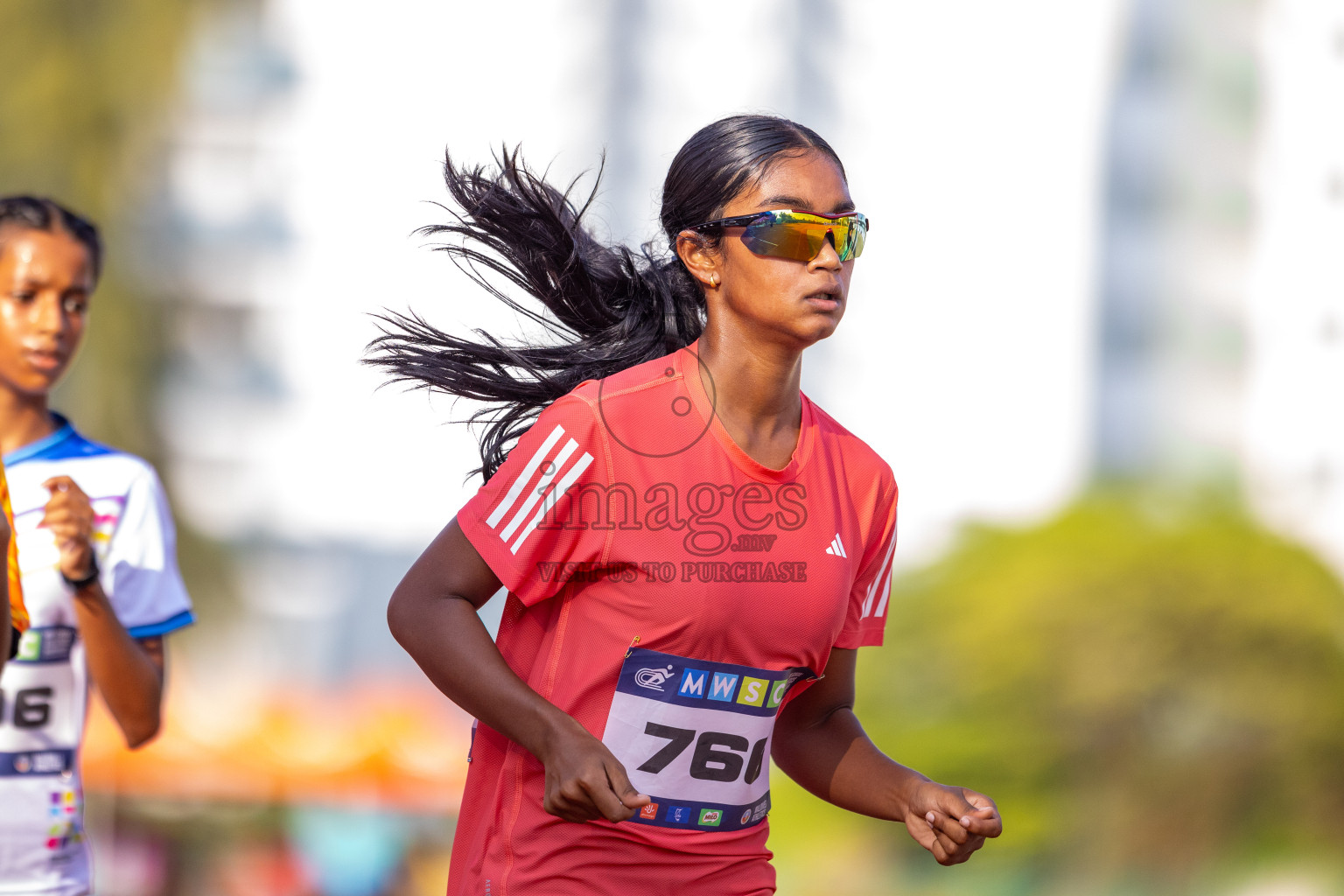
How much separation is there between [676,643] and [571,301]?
1.01m

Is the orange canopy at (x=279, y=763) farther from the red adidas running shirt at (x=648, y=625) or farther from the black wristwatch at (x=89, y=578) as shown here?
the red adidas running shirt at (x=648, y=625)

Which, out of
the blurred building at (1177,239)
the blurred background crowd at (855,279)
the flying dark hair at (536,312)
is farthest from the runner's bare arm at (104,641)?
the blurred building at (1177,239)

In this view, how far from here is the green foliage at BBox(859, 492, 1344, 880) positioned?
551 inches

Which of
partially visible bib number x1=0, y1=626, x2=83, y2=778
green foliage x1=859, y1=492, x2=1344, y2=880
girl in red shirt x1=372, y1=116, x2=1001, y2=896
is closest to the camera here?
girl in red shirt x1=372, y1=116, x2=1001, y2=896

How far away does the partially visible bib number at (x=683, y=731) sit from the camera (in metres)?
2.71

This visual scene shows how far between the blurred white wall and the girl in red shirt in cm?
3854

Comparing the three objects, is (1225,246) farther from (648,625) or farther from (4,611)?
(4,611)

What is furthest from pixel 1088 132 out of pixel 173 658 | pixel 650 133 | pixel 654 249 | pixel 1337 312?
pixel 654 249

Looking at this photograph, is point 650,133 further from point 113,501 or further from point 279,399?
point 113,501

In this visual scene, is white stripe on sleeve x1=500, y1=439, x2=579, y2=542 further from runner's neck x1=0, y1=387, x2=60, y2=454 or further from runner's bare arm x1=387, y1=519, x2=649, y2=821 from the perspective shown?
runner's neck x1=0, y1=387, x2=60, y2=454

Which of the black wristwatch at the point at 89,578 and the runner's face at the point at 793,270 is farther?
the black wristwatch at the point at 89,578

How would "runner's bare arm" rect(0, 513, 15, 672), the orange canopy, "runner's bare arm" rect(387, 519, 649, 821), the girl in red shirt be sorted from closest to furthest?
"runner's bare arm" rect(0, 513, 15, 672) → "runner's bare arm" rect(387, 519, 649, 821) → the girl in red shirt → the orange canopy

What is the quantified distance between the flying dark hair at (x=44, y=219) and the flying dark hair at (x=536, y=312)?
954mm

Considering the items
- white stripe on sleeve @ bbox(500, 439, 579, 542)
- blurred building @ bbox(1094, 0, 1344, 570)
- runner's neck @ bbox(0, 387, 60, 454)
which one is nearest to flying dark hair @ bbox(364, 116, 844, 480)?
white stripe on sleeve @ bbox(500, 439, 579, 542)
